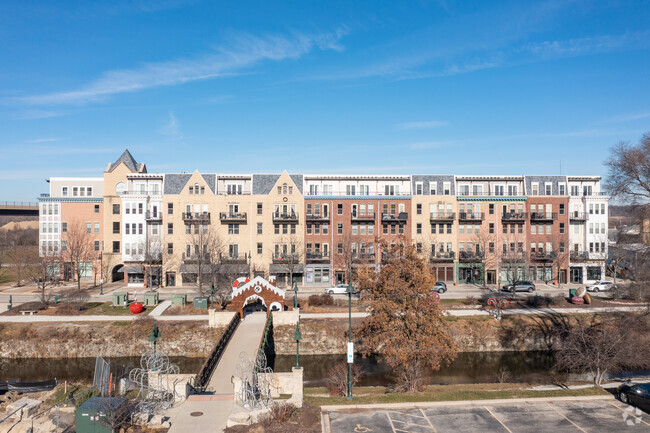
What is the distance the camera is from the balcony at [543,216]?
61.6 m

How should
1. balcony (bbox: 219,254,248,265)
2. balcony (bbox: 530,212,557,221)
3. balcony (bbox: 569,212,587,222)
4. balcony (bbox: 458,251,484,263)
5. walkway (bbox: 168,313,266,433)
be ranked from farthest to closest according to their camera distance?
balcony (bbox: 569,212,587,222) < balcony (bbox: 530,212,557,221) < balcony (bbox: 458,251,484,263) < balcony (bbox: 219,254,248,265) < walkway (bbox: 168,313,266,433)

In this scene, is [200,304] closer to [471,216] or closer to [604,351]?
[604,351]

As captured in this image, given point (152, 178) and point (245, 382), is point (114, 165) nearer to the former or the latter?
point (152, 178)

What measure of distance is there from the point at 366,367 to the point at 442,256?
28571mm

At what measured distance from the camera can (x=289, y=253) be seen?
59.2 metres

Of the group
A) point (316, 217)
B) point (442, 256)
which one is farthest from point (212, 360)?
point (442, 256)

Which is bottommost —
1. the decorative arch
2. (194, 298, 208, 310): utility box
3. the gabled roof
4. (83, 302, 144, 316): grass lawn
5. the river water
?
the river water

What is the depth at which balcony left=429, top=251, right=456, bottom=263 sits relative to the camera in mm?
60625

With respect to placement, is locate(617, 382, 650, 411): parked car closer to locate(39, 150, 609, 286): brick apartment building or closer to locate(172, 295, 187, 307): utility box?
locate(39, 150, 609, 286): brick apartment building

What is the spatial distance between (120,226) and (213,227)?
12851 mm

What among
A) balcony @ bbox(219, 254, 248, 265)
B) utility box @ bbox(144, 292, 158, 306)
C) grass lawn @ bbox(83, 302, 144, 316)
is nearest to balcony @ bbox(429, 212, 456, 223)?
balcony @ bbox(219, 254, 248, 265)

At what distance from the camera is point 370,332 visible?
27.8m

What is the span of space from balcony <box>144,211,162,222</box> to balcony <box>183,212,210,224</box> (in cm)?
344

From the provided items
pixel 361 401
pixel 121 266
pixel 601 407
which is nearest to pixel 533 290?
pixel 601 407
